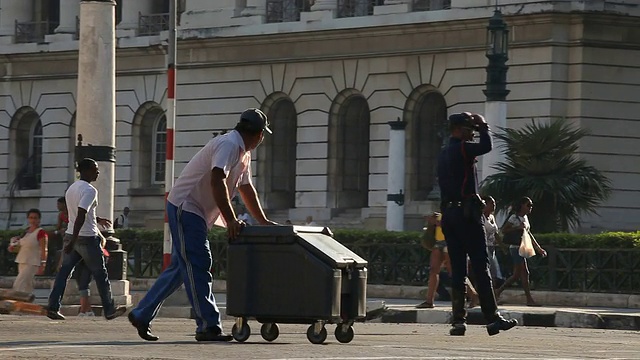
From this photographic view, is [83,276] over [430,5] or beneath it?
beneath

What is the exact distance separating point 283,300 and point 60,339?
1.79 m

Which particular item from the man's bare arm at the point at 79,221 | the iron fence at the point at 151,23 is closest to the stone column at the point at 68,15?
the iron fence at the point at 151,23

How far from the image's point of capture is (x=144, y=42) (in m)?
57.3

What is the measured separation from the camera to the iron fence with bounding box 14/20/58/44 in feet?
201

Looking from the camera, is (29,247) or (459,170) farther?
(29,247)

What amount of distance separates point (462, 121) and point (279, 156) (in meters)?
37.2

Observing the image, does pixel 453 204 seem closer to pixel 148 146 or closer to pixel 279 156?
pixel 279 156

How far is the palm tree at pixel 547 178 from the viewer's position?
35344 millimetres

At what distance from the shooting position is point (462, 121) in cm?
1788

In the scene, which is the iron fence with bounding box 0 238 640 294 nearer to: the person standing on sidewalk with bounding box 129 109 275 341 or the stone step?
the stone step

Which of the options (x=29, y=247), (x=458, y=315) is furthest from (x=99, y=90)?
(x=458, y=315)

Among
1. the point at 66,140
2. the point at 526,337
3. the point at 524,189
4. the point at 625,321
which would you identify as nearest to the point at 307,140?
the point at 66,140

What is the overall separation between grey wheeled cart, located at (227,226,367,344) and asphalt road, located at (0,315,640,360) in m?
0.21

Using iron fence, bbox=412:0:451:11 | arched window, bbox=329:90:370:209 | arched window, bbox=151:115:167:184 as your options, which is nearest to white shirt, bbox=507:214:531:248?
iron fence, bbox=412:0:451:11
